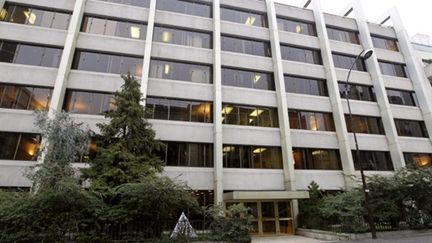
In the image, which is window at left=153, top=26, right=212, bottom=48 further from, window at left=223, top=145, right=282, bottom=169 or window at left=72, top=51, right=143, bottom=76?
window at left=223, top=145, right=282, bottom=169

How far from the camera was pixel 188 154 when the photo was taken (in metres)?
22.2

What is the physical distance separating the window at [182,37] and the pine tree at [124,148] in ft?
29.1

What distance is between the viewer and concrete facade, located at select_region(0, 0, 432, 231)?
21188mm

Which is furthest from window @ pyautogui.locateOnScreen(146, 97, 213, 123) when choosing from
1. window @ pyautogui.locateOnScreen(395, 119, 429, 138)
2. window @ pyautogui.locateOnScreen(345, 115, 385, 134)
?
window @ pyautogui.locateOnScreen(395, 119, 429, 138)

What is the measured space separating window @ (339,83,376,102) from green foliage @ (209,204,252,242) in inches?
735

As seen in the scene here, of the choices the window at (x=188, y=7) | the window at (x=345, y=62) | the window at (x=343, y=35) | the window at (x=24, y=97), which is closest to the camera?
the window at (x=24, y=97)

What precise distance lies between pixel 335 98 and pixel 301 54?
5.99 m

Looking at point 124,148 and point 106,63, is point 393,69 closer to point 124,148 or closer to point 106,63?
point 106,63

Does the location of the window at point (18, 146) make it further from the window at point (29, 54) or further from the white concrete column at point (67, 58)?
the window at point (29, 54)

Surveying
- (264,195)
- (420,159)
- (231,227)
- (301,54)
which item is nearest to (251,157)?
(264,195)

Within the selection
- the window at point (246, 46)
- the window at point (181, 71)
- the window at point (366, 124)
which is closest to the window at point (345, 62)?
the window at point (366, 124)

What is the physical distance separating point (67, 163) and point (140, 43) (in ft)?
42.5

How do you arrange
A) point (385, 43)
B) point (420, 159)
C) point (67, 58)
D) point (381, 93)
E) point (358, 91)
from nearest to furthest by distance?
1. point (67, 58)
2. point (420, 159)
3. point (381, 93)
4. point (358, 91)
5. point (385, 43)

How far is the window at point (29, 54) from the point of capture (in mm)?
21109
